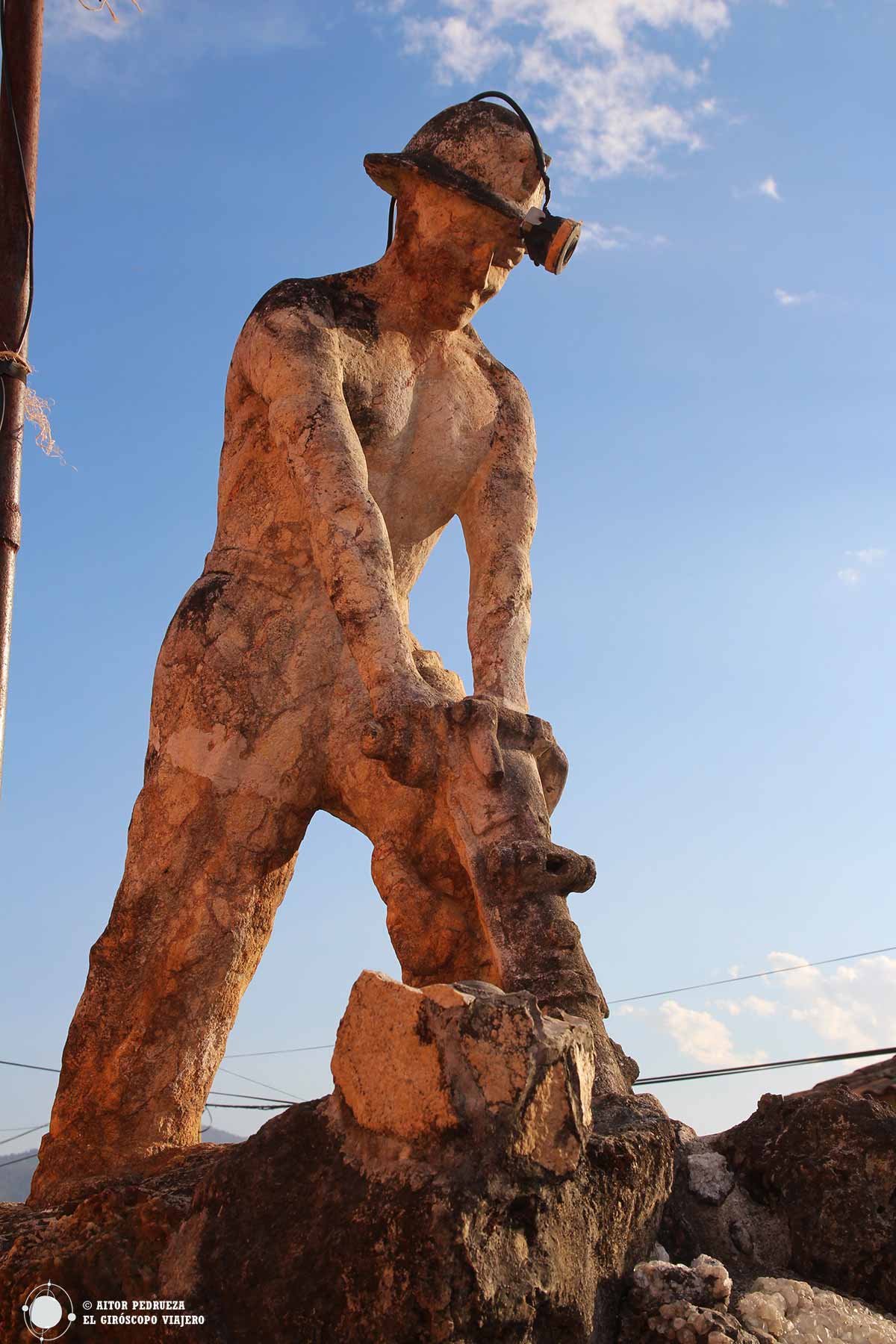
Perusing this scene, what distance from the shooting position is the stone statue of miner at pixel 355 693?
12.8ft

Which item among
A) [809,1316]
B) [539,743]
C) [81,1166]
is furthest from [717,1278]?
[81,1166]

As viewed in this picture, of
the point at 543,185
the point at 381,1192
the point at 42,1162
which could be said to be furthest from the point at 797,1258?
the point at 543,185

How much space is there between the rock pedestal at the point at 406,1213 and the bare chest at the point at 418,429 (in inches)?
84.7

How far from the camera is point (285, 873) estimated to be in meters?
4.51

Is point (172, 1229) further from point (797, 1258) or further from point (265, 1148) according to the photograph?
point (797, 1258)

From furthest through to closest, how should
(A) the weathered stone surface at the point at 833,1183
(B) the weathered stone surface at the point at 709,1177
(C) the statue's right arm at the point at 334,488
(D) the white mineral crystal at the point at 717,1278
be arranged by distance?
(C) the statue's right arm at the point at 334,488 < (B) the weathered stone surface at the point at 709,1177 < (A) the weathered stone surface at the point at 833,1183 < (D) the white mineral crystal at the point at 717,1278

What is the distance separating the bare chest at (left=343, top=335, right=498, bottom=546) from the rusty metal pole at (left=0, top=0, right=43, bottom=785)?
2.18m

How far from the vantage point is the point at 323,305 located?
4.58 m

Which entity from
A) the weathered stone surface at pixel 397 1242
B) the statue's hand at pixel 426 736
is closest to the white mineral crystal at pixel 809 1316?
the weathered stone surface at pixel 397 1242

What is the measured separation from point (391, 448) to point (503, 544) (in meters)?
0.52

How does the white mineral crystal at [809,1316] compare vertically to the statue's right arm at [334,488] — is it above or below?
below

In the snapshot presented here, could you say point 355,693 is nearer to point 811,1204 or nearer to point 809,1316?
point 811,1204

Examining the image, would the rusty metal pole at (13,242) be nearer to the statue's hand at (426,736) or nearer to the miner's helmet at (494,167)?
the miner's helmet at (494,167)

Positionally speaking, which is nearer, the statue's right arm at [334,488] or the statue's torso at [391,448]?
the statue's right arm at [334,488]
